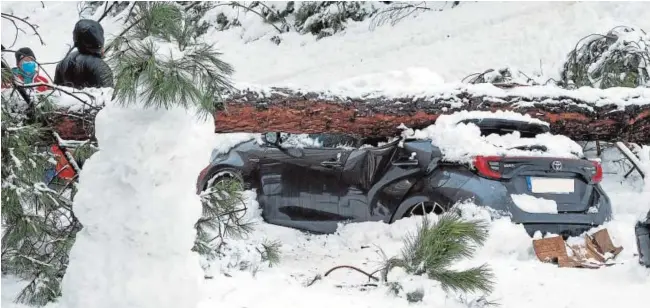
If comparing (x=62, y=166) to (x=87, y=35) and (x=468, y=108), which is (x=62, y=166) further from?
(x=468, y=108)

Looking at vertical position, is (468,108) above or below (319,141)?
above

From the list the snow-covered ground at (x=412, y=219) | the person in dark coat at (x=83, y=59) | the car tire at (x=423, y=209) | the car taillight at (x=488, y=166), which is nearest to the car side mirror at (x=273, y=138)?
the snow-covered ground at (x=412, y=219)

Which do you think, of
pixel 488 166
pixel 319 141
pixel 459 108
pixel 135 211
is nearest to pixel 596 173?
pixel 488 166

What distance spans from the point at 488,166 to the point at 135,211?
313 centimetres

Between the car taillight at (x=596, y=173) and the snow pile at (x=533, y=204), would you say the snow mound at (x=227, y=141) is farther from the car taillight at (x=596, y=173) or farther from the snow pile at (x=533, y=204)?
the car taillight at (x=596, y=173)

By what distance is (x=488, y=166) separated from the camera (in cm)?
489

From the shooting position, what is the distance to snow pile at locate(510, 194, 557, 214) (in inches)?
191

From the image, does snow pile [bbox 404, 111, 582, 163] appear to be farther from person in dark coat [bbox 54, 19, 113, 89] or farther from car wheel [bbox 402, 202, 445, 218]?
person in dark coat [bbox 54, 19, 113, 89]

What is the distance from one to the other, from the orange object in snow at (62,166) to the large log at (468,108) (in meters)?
1.23

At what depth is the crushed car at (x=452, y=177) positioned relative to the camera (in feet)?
15.9

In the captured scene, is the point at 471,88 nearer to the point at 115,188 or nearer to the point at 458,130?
the point at 458,130

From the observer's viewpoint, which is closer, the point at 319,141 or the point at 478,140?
the point at 478,140

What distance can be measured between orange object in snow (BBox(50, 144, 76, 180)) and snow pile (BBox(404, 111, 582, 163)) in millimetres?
2427

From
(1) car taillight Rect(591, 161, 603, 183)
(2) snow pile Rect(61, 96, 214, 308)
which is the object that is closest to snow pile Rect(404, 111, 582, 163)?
(1) car taillight Rect(591, 161, 603, 183)
